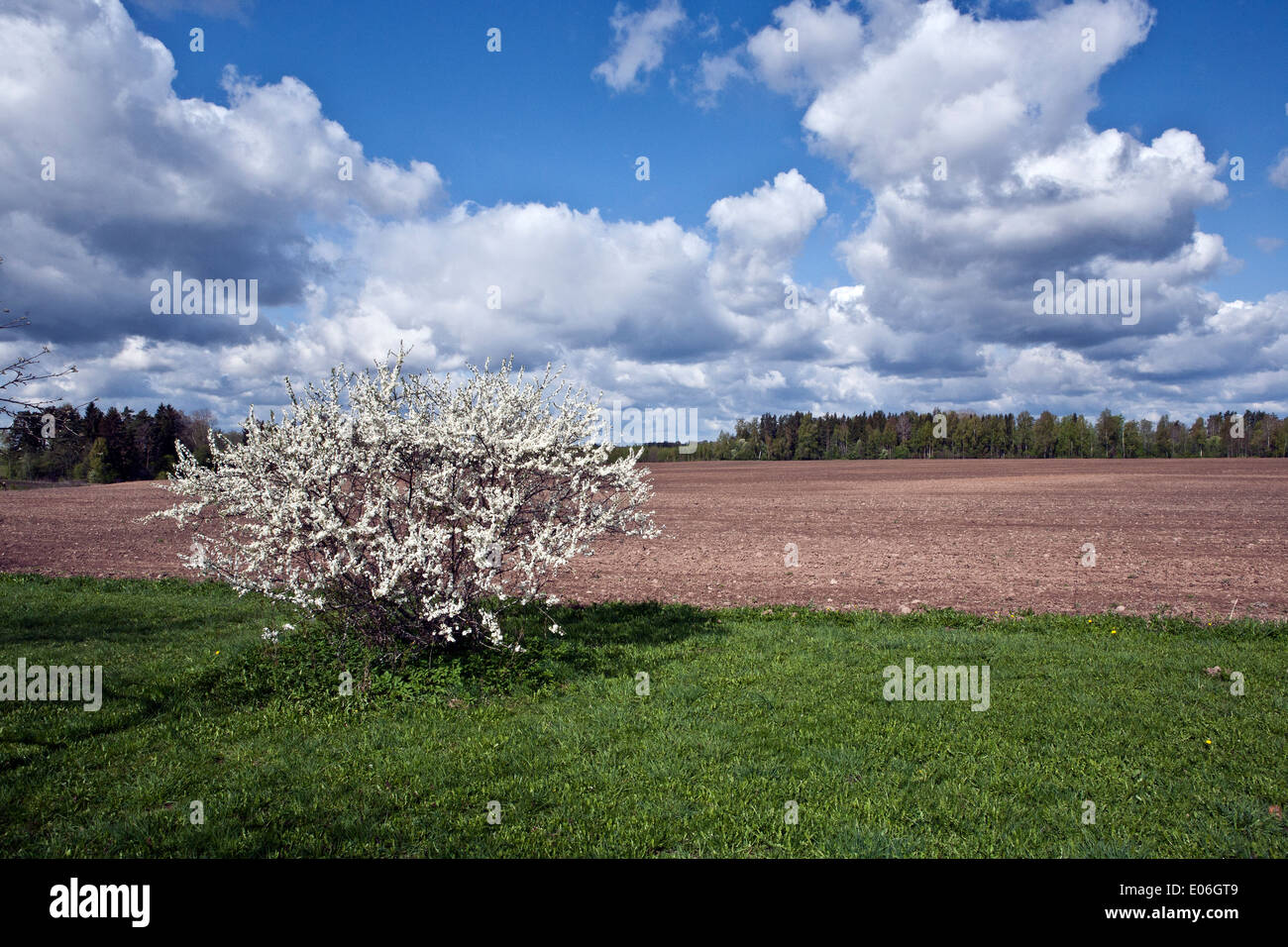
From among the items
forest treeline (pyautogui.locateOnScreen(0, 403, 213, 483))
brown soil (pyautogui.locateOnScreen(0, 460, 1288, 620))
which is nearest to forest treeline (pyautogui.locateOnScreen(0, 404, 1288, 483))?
forest treeline (pyautogui.locateOnScreen(0, 403, 213, 483))

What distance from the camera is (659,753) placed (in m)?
6.40

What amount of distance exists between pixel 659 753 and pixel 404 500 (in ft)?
14.7

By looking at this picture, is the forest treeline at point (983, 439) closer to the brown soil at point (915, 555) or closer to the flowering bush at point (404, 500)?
the brown soil at point (915, 555)

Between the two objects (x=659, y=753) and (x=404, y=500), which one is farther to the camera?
(x=404, y=500)

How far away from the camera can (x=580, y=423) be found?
358 inches

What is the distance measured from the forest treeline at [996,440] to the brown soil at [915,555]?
117 m

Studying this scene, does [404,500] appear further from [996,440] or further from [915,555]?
[996,440]

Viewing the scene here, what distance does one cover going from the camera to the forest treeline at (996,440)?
506ft

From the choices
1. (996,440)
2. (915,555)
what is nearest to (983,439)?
(996,440)

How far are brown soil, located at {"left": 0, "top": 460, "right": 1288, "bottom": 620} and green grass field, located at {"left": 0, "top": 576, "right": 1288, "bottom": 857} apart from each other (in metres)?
4.19

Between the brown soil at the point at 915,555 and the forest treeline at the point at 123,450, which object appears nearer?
the brown soil at the point at 915,555

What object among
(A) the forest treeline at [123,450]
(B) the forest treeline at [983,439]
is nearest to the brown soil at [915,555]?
(A) the forest treeline at [123,450]

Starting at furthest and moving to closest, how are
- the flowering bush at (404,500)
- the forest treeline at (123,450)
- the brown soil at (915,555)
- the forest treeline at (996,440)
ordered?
the forest treeline at (996,440), the forest treeline at (123,450), the brown soil at (915,555), the flowering bush at (404,500)

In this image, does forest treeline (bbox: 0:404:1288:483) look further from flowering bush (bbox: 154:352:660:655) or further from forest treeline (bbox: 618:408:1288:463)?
flowering bush (bbox: 154:352:660:655)
